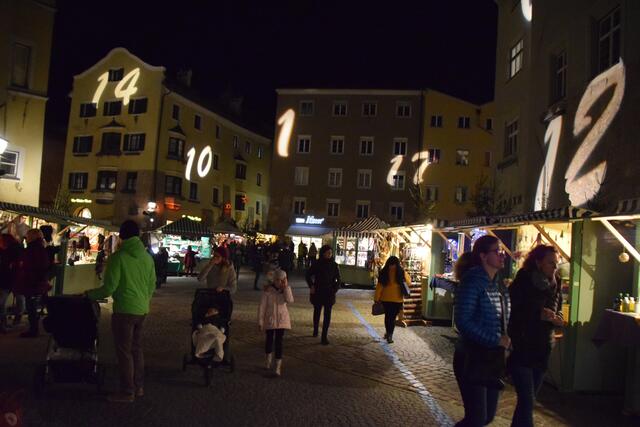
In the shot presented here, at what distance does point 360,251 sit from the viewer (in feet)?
86.9

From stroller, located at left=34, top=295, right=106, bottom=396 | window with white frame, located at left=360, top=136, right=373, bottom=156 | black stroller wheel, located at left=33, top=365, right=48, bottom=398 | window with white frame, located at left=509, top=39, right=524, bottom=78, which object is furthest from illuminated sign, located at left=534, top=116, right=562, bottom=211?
window with white frame, located at left=360, top=136, right=373, bottom=156

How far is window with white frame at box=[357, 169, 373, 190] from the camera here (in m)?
47.7

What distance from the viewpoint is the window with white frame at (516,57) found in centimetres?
1886

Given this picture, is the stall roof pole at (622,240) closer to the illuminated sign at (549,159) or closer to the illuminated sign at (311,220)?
the illuminated sign at (549,159)

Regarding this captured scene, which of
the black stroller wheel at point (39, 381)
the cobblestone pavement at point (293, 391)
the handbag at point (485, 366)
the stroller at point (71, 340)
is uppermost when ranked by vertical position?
the handbag at point (485, 366)

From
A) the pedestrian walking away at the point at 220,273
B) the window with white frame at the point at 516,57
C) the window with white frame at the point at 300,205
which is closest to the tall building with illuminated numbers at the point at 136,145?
the window with white frame at the point at 300,205

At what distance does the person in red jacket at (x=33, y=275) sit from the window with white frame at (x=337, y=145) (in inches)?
1543

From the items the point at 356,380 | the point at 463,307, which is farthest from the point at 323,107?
the point at 463,307

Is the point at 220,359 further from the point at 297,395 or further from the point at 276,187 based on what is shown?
the point at 276,187

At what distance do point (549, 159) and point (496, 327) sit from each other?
11.7m

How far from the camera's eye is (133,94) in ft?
140

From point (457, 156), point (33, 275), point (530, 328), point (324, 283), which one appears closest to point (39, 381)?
point (33, 275)

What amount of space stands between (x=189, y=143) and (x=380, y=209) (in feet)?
53.4

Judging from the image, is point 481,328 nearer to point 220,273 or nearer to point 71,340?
point 71,340
